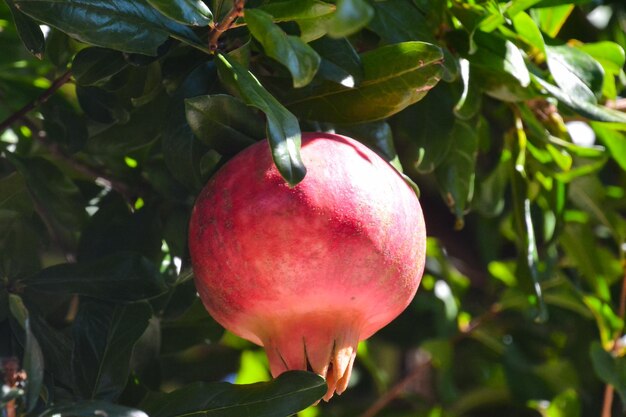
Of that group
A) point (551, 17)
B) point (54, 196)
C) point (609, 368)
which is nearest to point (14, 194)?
point (54, 196)

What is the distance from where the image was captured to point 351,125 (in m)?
1.07

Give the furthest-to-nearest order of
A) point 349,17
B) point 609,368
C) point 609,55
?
point 609,368
point 609,55
point 349,17

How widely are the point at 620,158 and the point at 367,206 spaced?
641 mm

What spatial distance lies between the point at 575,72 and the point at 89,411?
635 millimetres

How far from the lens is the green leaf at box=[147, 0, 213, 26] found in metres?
0.87

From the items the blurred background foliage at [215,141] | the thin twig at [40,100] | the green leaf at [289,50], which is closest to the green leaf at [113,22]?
the blurred background foliage at [215,141]

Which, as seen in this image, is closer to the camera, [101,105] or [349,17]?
[349,17]

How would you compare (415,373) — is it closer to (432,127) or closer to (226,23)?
(432,127)

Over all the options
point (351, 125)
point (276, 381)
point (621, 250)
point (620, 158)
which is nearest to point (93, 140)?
point (351, 125)

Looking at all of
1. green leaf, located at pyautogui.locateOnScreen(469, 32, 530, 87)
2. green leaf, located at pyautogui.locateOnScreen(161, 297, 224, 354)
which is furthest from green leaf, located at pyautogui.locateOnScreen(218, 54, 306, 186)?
green leaf, located at pyautogui.locateOnScreen(161, 297, 224, 354)

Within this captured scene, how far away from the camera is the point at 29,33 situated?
97 cm

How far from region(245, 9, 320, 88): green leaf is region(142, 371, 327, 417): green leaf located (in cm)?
26

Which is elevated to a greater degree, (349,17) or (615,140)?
(349,17)

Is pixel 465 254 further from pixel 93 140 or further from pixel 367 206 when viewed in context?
pixel 367 206
